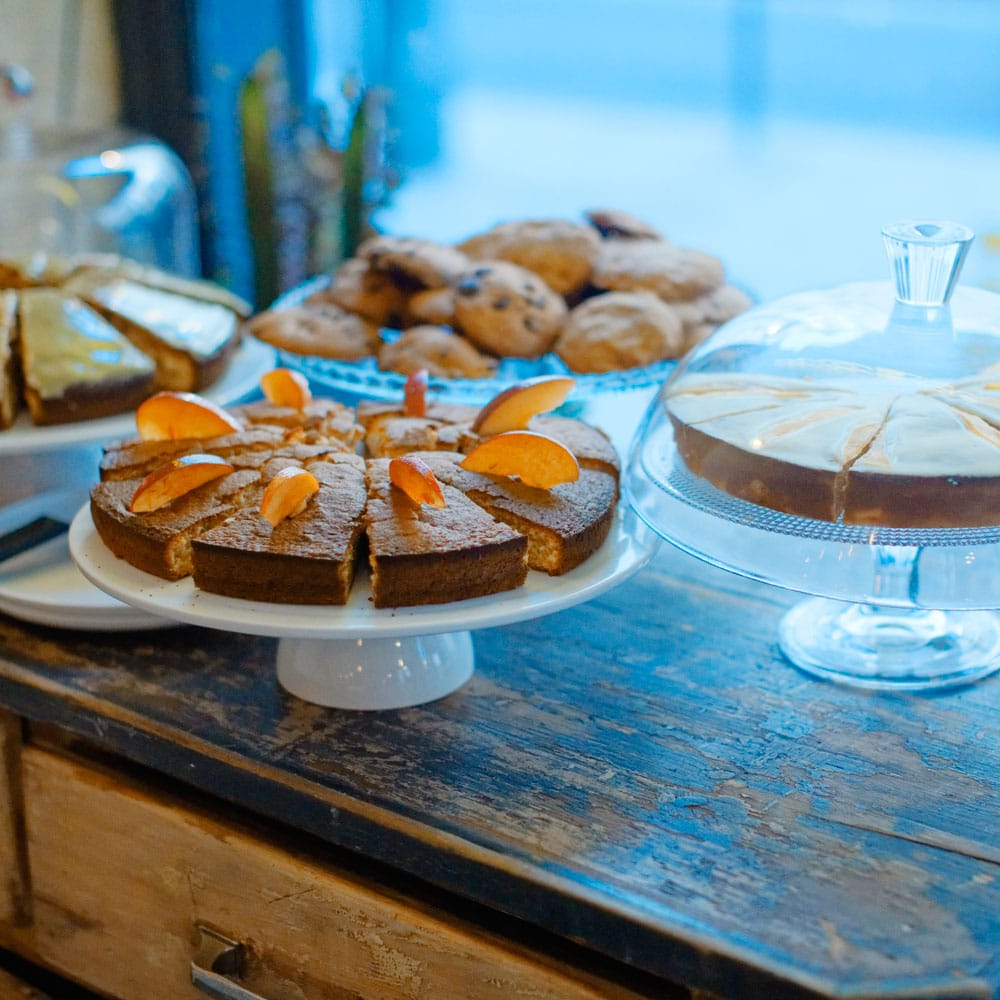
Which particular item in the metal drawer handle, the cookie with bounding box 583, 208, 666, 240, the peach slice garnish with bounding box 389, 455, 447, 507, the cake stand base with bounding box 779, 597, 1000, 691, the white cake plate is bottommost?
the metal drawer handle

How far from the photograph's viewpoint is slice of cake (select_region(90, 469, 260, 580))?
802 mm

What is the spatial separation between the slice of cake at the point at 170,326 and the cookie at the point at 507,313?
10.0 inches

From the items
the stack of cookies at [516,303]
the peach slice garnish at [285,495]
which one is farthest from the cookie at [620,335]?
the peach slice garnish at [285,495]

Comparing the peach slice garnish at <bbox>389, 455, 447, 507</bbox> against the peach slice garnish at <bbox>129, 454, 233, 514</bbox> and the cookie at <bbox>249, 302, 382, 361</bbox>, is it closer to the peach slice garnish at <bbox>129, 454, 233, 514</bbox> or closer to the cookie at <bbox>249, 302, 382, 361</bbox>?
the peach slice garnish at <bbox>129, 454, 233, 514</bbox>

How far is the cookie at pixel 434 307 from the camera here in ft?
4.28

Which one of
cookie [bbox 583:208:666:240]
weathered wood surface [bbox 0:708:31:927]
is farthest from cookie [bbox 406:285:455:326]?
weathered wood surface [bbox 0:708:31:927]

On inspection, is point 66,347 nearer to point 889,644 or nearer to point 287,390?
point 287,390

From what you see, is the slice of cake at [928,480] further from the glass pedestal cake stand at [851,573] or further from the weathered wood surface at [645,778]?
the weathered wood surface at [645,778]

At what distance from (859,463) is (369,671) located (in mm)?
360

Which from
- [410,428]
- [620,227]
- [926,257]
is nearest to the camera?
[926,257]

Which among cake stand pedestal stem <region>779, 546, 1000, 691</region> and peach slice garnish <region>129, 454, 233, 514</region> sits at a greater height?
peach slice garnish <region>129, 454, 233, 514</region>

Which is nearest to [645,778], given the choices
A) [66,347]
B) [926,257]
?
[926,257]

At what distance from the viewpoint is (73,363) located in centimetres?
117

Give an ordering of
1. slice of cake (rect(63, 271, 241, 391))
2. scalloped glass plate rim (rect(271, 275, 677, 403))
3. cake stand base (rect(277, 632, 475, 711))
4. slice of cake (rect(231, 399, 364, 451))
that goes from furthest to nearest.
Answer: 1. slice of cake (rect(63, 271, 241, 391))
2. scalloped glass plate rim (rect(271, 275, 677, 403))
3. slice of cake (rect(231, 399, 364, 451))
4. cake stand base (rect(277, 632, 475, 711))
